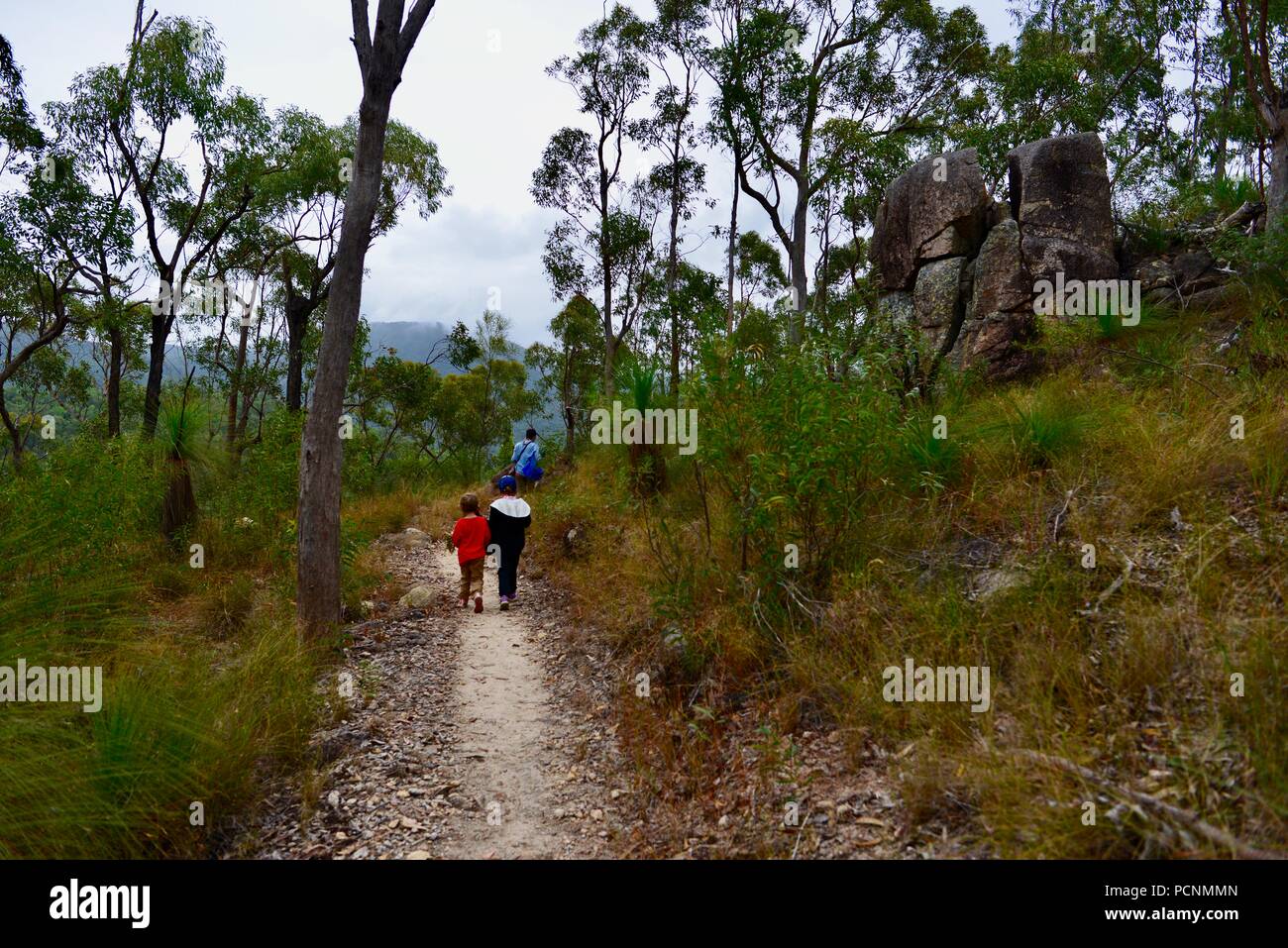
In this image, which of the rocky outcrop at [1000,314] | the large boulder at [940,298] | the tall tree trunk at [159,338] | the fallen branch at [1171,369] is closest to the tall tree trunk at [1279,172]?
the rocky outcrop at [1000,314]

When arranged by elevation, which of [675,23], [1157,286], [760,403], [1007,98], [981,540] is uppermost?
[675,23]

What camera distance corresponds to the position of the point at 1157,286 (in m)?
8.12

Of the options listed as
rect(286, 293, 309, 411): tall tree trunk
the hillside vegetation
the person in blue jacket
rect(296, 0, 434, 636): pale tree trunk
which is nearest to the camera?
the hillside vegetation

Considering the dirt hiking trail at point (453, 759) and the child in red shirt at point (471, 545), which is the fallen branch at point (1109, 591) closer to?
the dirt hiking trail at point (453, 759)

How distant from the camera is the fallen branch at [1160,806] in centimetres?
201

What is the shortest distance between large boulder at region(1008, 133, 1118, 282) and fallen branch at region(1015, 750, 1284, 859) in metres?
7.71

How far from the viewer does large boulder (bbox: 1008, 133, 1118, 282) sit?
8344 millimetres

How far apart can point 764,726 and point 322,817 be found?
8.12 ft

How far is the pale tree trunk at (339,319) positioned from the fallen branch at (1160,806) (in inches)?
216

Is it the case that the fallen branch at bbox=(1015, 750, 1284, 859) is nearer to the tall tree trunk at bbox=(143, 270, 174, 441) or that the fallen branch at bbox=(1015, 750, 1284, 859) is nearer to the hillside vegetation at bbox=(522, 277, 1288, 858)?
the hillside vegetation at bbox=(522, 277, 1288, 858)

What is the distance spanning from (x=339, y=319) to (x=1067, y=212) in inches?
357

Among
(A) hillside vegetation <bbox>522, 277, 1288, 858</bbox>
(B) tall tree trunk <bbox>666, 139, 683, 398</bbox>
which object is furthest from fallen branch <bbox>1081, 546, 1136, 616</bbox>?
(B) tall tree trunk <bbox>666, 139, 683, 398</bbox>

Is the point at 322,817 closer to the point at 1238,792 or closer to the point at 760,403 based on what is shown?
the point at 760,403
